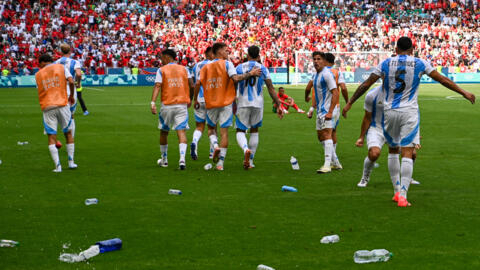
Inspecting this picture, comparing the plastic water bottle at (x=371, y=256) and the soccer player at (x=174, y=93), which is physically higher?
the soccer player at (x=174, y=93)

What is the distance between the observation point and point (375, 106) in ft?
31.0

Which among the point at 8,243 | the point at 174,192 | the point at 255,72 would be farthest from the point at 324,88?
the point at 8,243

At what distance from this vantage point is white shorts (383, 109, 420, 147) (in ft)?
28.0

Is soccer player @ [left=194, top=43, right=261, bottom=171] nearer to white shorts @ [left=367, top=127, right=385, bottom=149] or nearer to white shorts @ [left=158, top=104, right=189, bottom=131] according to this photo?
white shorts @ [left=158, top=104, right=189, bottom=131]

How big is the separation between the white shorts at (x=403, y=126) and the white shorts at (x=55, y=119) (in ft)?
19.4

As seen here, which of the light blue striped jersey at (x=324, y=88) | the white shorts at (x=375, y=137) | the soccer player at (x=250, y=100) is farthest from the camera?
the soccer player at (x=250, y=100)

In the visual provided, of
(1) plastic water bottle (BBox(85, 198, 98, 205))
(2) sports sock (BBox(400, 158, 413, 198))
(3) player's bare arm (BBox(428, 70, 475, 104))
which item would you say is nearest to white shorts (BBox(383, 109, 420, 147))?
(2) sports sock (BBox(400, 158, 413, 198))

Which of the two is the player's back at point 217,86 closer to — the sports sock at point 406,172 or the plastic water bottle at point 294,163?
the plastic water bottle at point 294,163

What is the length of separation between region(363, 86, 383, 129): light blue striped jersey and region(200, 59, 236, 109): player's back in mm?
3171

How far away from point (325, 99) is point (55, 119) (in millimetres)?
4754

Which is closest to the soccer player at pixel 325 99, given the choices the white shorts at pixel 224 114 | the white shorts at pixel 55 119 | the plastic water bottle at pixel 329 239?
the white shorts at pixel 224 114

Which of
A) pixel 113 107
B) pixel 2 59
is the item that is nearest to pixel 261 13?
pixel 2 59

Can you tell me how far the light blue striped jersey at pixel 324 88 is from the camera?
37.9 feet

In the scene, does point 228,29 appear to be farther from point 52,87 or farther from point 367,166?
point 367,166
